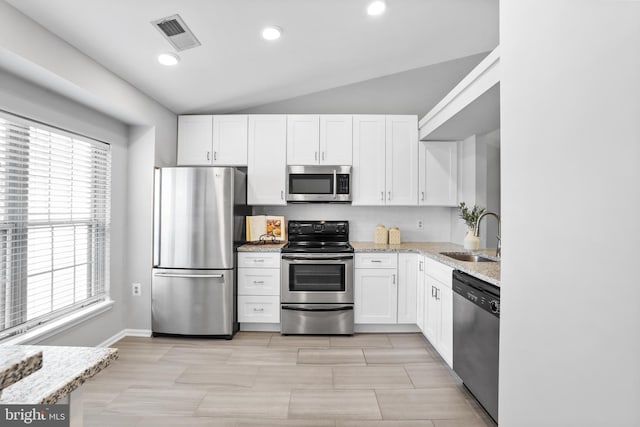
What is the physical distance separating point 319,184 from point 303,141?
0.51 meters

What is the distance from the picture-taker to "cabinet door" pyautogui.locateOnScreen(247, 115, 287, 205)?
3.65 meters

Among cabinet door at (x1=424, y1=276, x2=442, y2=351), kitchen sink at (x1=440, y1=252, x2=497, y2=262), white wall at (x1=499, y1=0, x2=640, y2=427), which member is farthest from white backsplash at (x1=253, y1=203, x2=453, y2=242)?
white wall at (x1=499, y1=0, x2=640, y2=427)

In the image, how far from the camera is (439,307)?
2654 millimetres

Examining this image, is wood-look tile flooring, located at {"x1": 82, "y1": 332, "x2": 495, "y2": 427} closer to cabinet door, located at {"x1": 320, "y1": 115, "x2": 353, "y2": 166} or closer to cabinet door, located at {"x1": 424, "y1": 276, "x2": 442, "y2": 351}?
cabinet door, located at {"x1": 424, "y1": 276, "x2": 442, "y2": 351}

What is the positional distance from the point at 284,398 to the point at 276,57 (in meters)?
2.64

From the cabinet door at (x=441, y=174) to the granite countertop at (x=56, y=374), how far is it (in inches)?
133

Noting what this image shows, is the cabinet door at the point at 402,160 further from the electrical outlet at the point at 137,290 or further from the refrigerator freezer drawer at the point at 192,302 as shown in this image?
the electrical outlet at the point at 137,290

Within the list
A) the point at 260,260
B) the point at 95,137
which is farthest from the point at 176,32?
the point at 260,260

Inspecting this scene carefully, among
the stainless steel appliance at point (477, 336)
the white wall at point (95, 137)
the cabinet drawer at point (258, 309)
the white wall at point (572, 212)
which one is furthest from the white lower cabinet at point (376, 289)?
the white wall at point (95, 137)

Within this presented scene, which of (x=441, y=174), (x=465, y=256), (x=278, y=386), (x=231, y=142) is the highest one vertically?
(x=231, y=142)

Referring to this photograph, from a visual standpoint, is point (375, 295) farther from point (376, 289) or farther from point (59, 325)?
point (59, 325)

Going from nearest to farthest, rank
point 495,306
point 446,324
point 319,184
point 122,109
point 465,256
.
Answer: point 495,306 < point 446,324 < point 122,109 < point 465,256 < point 319,184

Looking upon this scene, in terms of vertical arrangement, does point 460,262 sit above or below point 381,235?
below

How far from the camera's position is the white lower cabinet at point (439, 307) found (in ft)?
8.00
